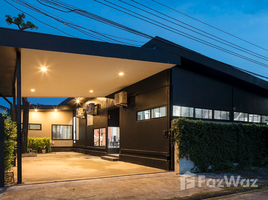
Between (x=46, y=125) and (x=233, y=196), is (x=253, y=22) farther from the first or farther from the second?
(x=233, y=196)

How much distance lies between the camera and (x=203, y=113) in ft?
34.4

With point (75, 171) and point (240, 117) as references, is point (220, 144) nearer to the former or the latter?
point (240, 117)

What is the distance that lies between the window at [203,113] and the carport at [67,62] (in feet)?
7.49

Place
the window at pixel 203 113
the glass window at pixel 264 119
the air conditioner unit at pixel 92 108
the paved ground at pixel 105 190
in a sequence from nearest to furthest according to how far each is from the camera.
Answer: the paved ground at pixel 105 190, the window at pixel 203 113, the glass window at pixel 264 119, the air conditioner unit at pixel 92 108

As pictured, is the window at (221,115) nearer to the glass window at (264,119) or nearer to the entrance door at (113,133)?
the glass window at (264,119)

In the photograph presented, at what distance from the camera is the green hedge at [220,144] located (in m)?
8.59

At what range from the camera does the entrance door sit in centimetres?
1501

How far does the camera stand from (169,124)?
30.7 ft

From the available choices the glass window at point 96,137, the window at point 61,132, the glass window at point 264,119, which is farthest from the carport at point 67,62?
the window at point 61,132

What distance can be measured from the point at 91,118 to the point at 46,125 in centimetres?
592

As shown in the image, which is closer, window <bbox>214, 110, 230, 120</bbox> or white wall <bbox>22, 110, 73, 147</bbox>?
window <bbox>214, 110, 230, 120</bbox>

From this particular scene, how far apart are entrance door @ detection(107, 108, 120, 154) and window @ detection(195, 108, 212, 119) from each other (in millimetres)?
6103

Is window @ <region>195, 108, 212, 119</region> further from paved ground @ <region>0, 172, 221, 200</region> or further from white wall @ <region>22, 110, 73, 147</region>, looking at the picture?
white wall @ <region>22, 110, 73, 147</region>

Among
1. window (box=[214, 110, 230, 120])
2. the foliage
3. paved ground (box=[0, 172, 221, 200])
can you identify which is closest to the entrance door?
window (box=[214, 110, 230, 120])
